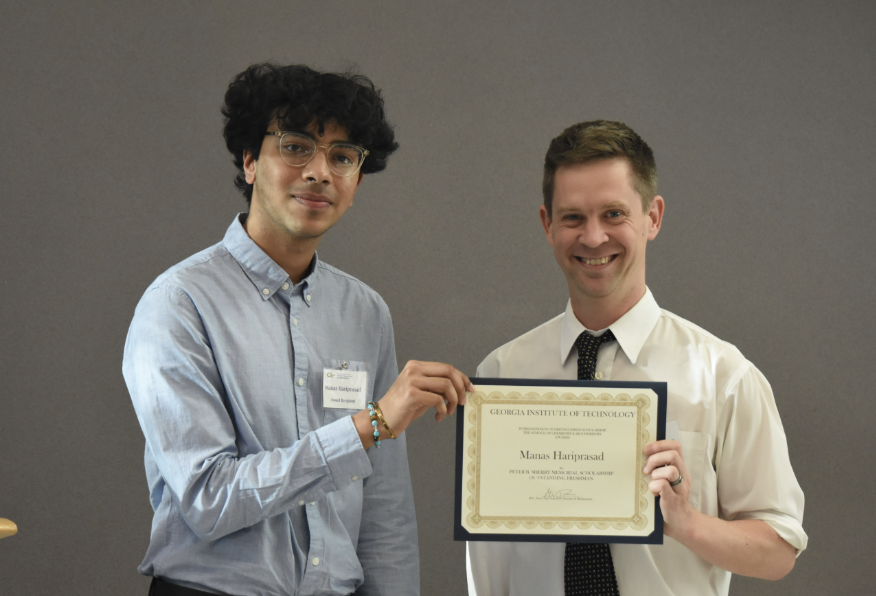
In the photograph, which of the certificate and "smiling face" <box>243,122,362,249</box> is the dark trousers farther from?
"smiling face" <box>243,122,362,249</box>

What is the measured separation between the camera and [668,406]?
170cm

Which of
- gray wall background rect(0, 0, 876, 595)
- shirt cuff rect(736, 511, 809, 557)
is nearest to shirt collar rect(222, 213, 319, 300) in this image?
shirt cuff rect(736, 511, 809, 557)

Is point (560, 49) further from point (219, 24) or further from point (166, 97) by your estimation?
point (166, 97)

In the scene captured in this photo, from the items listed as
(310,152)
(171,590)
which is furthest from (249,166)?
(171,590)

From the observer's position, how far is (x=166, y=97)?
3145 millimetres

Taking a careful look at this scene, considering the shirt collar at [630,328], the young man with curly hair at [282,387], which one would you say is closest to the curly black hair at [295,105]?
the young man with curly hair at [282,387]

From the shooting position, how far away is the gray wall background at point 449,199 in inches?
120

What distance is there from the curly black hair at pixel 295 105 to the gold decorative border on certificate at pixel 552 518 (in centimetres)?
72

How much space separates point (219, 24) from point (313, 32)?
0.39 metres

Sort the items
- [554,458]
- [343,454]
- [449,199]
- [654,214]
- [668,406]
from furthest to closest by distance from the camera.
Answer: [449,199], [654,214], [668,406], [554,458], [343,454]
